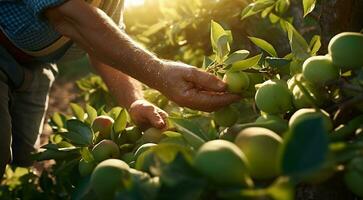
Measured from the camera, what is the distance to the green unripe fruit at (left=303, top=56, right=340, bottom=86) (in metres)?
0.82

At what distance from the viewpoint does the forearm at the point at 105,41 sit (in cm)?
126

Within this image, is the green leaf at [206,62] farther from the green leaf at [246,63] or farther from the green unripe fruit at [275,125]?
the green unripe fruit at [275,125]

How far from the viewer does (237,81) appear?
3.60 ft

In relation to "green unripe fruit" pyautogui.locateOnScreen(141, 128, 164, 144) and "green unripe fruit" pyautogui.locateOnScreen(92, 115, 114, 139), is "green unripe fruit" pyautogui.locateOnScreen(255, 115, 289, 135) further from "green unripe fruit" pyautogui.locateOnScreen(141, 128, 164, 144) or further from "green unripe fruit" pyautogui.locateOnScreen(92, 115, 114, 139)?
"green unripe fruit" pyautogui.locateOnScreen(92, 115, 114, 139)

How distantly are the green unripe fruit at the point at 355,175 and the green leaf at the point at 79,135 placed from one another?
76 cm

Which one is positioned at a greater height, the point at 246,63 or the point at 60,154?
the point at 246,63

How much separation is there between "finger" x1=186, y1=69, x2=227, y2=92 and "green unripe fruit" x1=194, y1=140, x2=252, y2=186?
51cm

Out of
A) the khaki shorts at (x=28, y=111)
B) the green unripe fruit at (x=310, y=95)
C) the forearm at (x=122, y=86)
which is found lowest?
the khaki shorts at (x=28, y=111)

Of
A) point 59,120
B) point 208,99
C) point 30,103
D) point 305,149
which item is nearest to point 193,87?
point 208,99

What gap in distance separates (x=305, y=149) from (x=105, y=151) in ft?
2.14

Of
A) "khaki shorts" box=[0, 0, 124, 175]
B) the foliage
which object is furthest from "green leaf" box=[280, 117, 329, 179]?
"khaki shorts" box=[0, 0, 124, 175]

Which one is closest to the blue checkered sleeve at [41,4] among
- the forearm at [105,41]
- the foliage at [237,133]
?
the forearm at [105,41]

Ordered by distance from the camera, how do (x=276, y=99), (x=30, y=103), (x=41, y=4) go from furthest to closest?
(x=30, y=103), (x=41, y=4), (x=276, y=99)

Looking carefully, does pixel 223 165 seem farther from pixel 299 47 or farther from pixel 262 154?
pixel 299 47
